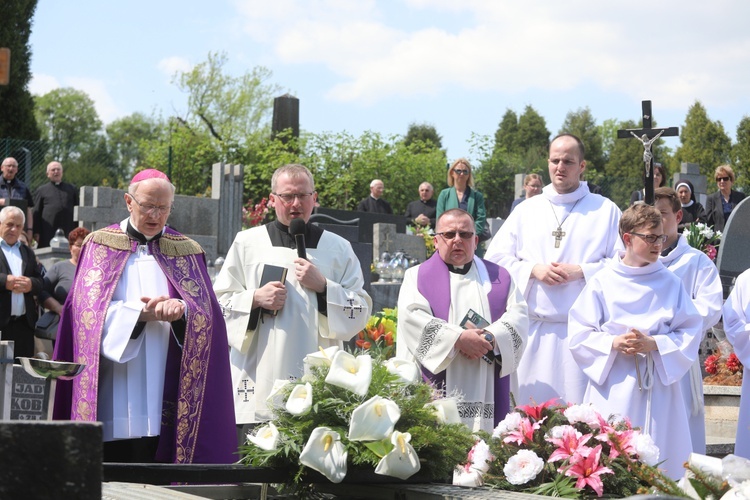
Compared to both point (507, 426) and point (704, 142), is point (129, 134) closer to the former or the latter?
point (704, 142)

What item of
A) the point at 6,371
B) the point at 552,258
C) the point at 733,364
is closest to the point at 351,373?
the point at 552,258

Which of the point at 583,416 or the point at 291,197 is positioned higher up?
the point at 291,197

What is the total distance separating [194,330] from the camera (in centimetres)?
586

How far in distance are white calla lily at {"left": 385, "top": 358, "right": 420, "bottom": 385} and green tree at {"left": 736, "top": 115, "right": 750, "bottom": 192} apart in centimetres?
4016

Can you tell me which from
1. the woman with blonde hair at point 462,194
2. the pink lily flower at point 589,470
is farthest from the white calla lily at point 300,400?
the woman with blonde hair at point 462,194

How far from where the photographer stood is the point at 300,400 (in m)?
3.78

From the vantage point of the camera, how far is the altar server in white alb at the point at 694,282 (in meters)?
7.09

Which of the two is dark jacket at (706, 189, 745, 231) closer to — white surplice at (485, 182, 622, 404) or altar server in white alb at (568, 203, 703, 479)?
white surplice at (485, 182, 622, 404)

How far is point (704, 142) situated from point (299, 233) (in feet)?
152

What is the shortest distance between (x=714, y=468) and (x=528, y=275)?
13.7 feet

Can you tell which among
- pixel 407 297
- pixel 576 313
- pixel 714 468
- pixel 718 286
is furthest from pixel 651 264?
pixel 714 468

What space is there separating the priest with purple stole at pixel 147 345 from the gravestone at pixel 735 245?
7.69 meters

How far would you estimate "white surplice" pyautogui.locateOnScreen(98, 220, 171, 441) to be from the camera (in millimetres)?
5660

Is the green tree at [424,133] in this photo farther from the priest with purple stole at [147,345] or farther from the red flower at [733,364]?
the priest with purple stole at [147,345]
